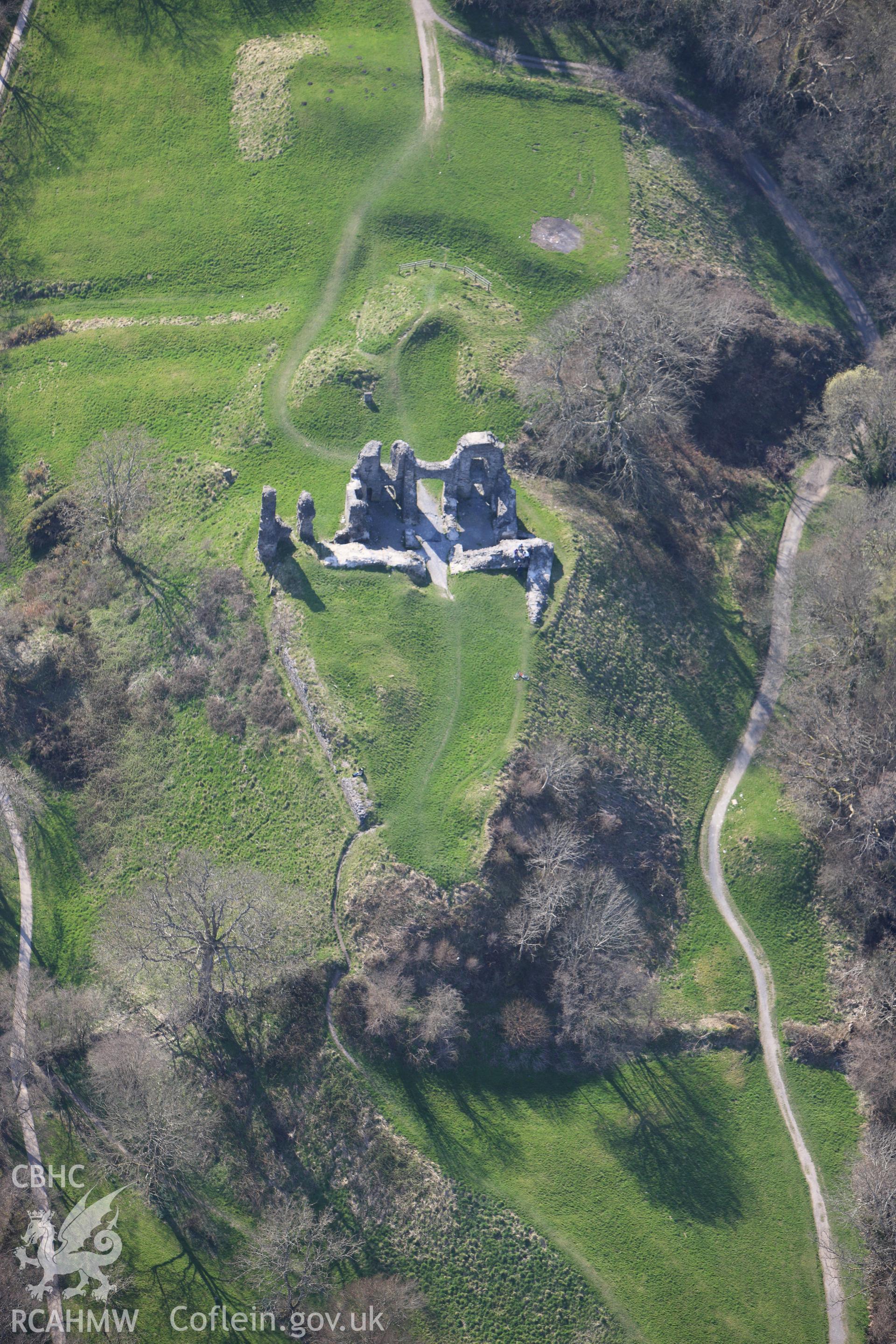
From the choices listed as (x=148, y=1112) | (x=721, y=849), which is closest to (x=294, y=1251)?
(x=148, y=1112)

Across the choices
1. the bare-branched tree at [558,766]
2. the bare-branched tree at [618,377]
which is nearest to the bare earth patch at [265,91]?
the bare-branched tree at [618,377]

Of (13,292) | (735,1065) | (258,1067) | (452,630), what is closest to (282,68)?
(13,292)

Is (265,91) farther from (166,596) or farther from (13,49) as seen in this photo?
(166,596)

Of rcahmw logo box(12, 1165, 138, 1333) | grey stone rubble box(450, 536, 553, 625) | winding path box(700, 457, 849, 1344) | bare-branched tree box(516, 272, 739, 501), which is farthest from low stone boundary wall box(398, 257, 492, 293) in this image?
rcahmw logo box(12, 1165, 138, 1333)

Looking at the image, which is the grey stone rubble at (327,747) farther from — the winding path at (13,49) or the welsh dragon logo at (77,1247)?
the winding path at (13,49)

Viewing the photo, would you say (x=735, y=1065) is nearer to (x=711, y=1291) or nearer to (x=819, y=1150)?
(x=819, y=1150)

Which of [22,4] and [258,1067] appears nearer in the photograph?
[258,1067]
